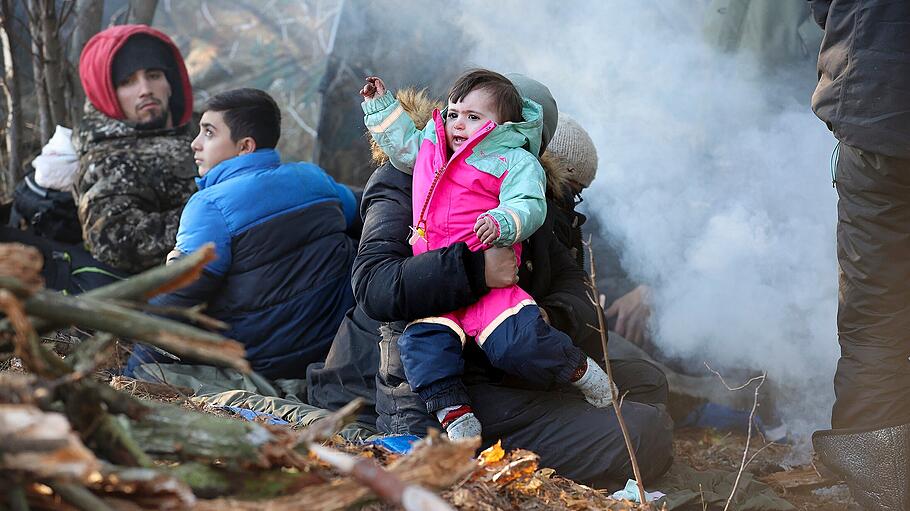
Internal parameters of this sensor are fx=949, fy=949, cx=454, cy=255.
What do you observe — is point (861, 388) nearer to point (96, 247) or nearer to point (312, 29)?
point (96, 247)

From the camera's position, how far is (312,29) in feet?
30.1

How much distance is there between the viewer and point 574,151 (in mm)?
4230

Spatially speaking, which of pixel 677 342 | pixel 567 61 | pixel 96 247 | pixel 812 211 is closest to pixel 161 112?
pixel 96 247

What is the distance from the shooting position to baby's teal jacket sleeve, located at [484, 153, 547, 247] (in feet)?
9.86

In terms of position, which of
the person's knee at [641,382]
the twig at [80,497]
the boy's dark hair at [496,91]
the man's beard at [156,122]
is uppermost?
the boy's dark hair at [496,91]

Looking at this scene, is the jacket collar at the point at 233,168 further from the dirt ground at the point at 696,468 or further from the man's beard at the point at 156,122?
the dirt ground at the point at 696,468

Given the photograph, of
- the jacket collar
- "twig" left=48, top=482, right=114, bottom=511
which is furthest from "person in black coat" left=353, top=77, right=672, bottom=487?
"twig" left=48, top=482, right=114, bottom=511

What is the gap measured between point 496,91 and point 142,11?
403 cm

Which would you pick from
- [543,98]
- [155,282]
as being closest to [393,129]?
[543,98]

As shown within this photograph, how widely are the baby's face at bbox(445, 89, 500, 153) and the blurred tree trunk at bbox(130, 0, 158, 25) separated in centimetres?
393

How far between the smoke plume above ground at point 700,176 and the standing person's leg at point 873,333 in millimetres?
956

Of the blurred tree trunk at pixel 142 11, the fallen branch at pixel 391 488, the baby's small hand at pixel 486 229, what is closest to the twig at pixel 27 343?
the fallen branch at pixel 391 488

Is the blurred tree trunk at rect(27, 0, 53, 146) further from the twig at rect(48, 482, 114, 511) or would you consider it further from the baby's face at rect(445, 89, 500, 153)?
the twig at rect(48, 482, 114, 511)

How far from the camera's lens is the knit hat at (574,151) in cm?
421
